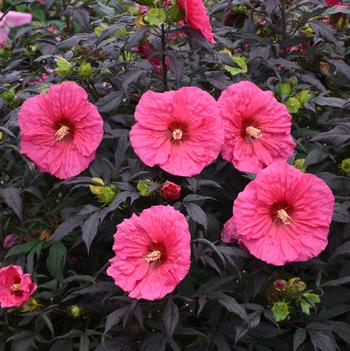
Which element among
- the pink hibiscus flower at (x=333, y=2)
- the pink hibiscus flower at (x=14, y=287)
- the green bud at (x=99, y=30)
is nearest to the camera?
the pink hibiscus flower at (x=14, y=287)

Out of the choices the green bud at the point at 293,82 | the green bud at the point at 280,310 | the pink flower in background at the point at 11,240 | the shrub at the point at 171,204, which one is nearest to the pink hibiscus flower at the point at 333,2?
the shrub at the point at 171,204

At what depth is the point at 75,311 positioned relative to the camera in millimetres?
1681

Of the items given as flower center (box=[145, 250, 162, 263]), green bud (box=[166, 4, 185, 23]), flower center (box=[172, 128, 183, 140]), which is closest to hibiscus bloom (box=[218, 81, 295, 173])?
flower center (box=[172, 128, 183, 140])

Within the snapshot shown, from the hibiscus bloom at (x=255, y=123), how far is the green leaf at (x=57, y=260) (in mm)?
499

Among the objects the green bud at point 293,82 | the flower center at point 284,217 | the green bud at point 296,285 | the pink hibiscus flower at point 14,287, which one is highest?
the green bud at point 293,82

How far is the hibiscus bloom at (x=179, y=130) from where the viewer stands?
5.35 ft

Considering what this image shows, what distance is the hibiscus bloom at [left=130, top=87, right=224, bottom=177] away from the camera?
1.63m

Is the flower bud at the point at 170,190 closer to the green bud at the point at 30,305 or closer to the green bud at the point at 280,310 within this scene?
the green bud at the point at 280,310

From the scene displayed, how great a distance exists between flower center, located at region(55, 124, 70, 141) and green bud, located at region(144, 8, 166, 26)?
365 millimetres

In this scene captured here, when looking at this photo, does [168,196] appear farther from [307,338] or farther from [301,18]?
[301,18]

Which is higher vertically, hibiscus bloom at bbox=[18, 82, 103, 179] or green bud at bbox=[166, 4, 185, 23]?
green bud at bbox=[166, 4, 185, 23]

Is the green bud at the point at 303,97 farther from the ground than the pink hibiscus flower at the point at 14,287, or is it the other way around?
the green bud at the point at 303,97

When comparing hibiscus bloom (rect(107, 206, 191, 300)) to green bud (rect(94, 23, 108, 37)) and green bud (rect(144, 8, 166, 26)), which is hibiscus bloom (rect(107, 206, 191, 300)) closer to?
green bud (rect(144, 8, 166, 26))

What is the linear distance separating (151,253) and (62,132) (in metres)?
0.44
